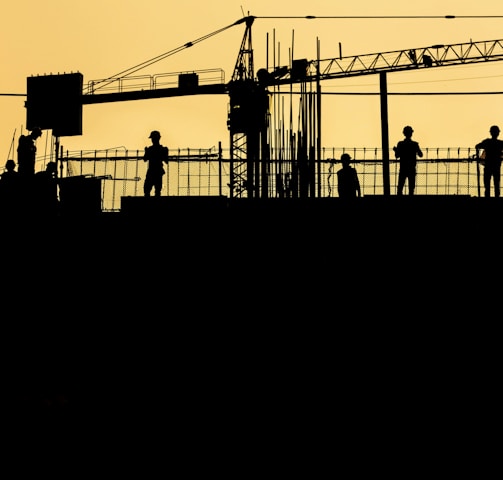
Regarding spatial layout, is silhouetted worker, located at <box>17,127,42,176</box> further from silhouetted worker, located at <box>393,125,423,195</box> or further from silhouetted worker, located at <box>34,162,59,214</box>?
silhouetted worker, located at <box>393,125,423,195</box>

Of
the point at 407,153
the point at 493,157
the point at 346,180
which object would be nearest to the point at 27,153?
the point at 346,180

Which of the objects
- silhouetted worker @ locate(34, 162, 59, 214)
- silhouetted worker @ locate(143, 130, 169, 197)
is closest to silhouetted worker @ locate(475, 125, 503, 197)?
silhouetted worker @ locate(143, 130, 169, 197)

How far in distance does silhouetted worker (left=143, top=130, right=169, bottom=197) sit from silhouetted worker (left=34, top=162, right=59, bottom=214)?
4.57 ft

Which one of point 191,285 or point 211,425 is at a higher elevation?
point 191,285

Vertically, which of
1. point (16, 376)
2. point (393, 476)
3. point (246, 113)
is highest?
Answer: point (246, 113)

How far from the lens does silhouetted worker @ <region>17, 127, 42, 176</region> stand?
52.2 feet

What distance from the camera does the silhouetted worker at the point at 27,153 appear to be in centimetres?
1592

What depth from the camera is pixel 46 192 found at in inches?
653

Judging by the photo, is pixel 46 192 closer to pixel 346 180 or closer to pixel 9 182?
pixel 9 182

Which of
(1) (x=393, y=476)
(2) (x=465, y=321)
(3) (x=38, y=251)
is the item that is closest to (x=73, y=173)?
(3) (x=38, y=251)

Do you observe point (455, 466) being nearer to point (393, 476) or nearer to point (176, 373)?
point (393, 476)

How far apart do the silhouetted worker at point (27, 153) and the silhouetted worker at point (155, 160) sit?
75.7 inches

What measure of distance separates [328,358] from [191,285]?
232 cm

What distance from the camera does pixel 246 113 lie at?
46312 millimetres
